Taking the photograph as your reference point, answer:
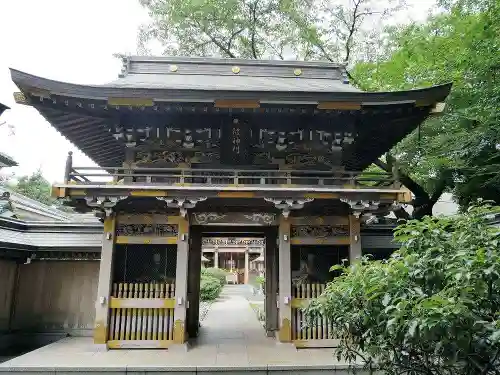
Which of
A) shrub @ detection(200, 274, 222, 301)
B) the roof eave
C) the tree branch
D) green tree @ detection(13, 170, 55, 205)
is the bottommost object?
shrub @ detection(200, 274, 222, 301)

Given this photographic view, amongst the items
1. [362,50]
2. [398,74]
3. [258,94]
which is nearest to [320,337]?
[258,94]

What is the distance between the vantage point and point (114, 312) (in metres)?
7.71

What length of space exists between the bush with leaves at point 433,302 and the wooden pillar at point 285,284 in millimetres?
4077

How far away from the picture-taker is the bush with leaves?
2555 mm

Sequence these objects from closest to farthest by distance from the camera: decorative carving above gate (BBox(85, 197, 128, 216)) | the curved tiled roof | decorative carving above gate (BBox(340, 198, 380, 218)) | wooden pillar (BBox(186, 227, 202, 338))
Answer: the curved tiled roof, decorative carving above gate (BBox(85, 197, 128, 216)), decorative carving above gate (BBox(340, 198, 380, 218)), wooden pillar (BBox(186, 227, 202, 338))

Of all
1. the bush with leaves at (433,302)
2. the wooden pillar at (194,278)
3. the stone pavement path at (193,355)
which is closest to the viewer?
the bush with leaves at (433,302)

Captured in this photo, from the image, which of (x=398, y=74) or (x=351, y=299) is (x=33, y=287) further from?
(x=398, y=74)

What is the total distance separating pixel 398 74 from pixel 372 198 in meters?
6.73

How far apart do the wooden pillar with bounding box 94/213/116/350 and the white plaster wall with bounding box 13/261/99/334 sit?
194 cm

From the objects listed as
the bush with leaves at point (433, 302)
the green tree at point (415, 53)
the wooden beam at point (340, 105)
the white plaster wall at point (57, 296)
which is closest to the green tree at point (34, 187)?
the green tree at point (415, 53)

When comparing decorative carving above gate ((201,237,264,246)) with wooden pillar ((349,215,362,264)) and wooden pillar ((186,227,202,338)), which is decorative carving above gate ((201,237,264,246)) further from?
wooden pillar ((349,215,362,264))

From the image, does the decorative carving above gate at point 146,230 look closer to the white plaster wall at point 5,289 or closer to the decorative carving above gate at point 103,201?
the decorative carving above gate at point 103,201

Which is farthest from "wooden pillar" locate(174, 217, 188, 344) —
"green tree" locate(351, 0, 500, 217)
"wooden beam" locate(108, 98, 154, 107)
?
"green tree" locate(351, 0, 500, 217)

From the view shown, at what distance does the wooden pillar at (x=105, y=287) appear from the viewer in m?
7.51
